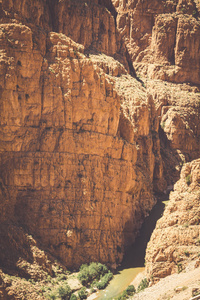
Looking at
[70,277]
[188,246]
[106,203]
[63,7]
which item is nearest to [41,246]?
[70,277]

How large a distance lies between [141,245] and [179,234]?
17.1m

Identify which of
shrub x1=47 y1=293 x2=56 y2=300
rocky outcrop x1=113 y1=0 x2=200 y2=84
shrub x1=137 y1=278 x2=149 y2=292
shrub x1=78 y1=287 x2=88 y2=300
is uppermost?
rocky outcrop x1=113 y1=0 x2=200 y2=84

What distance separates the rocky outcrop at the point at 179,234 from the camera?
53531mm

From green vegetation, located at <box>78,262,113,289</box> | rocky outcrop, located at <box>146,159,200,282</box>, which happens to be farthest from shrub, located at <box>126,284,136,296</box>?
rocky outcrop, located at <box>146,159,200,282</box>

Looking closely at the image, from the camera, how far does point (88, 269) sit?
209ft

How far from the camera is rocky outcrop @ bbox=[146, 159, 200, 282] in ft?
176

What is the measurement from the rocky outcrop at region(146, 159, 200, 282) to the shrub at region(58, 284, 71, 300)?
802 cm

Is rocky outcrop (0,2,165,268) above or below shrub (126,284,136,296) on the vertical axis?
above

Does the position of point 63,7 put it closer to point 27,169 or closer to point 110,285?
point 27,169

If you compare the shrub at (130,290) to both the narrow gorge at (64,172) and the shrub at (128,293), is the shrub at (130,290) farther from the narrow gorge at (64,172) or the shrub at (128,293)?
the narrow gorge at (64,172)

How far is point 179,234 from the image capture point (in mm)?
54625

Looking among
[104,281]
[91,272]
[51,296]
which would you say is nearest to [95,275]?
[91,272]

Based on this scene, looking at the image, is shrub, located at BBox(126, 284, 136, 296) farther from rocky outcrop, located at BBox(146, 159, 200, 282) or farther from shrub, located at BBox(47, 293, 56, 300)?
shrub, located at BBox(47, 293, 56, 300)

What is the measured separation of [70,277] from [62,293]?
3.27 meters
